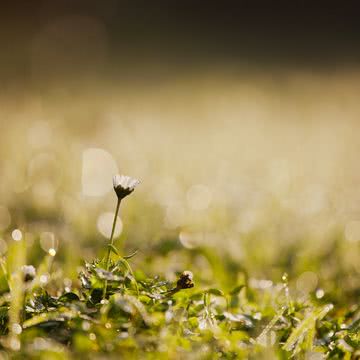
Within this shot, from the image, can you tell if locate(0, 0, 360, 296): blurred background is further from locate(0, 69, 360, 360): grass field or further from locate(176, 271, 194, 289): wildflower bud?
locate(176, 271, 194, 289): wildflower bud

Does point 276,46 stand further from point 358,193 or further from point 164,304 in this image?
point 164,304

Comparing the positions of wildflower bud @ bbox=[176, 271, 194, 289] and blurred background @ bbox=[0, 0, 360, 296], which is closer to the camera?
wildflower bud @ bbox=[176, 271, 194, 289]

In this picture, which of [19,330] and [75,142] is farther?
[75,142]

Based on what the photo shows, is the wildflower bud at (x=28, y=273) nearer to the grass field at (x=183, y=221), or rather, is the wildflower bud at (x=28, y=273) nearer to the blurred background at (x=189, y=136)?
the grass field at (x=183, y=221)

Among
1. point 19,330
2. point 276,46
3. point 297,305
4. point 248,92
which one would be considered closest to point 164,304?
point 19,330

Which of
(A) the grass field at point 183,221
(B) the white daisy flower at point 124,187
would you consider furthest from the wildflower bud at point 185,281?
(B) the white daisy flower at point 124,187

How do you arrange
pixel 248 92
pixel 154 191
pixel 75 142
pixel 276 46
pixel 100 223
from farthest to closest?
pixel 276 46 < pixel 248 92 < pixel 75 142 < pixel 154 191 < pixel 100 223

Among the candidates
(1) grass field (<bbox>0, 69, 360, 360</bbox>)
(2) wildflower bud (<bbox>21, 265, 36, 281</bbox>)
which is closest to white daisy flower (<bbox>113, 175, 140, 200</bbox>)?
(1) grass field (<bbox>0, 69, 360, 360</bbox>)
